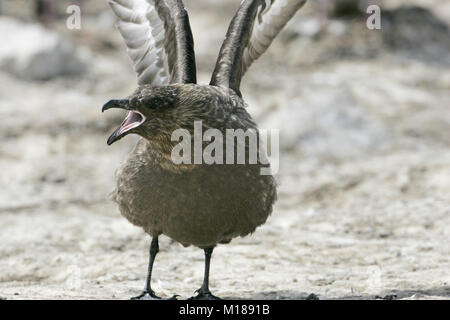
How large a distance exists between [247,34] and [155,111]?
5.60 ft

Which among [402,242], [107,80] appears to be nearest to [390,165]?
[402,242]

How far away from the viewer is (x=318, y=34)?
49.3 feet

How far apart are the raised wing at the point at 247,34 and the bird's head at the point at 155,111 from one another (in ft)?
3.46

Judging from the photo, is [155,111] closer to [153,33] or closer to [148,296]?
[148,296]

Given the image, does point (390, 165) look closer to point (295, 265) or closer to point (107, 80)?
point (295, 265)

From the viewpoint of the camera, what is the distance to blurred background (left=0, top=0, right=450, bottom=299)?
6.56m

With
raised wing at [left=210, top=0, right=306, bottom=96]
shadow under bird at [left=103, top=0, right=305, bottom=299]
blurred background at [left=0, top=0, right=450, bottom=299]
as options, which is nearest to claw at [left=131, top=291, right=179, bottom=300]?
shadow under bird at [left=103, top=0, right=305, bottom=299]

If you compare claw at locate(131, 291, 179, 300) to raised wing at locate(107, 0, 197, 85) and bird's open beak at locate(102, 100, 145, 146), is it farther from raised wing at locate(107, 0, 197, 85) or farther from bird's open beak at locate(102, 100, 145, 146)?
raised wing at locate(107, 0, 197, 85)

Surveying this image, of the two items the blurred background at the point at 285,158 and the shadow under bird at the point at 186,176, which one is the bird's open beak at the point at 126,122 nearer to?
the shadow under bird at the point at 186,176

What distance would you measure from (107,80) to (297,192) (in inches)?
180

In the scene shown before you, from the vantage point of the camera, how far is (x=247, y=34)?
646 centimetres

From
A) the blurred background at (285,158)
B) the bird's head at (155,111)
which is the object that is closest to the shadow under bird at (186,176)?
the bird's head at (155,111)

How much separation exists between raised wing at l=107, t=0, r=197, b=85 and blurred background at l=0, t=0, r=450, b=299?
157 centimetres

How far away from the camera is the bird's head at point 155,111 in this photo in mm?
4984
